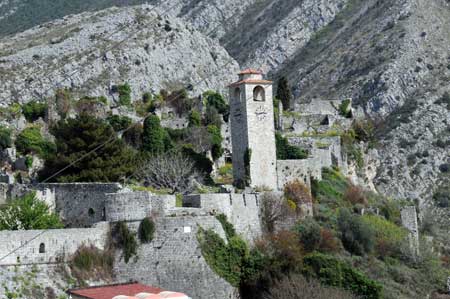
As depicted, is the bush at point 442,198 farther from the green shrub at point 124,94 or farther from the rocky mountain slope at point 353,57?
the green shrub at point 124,94

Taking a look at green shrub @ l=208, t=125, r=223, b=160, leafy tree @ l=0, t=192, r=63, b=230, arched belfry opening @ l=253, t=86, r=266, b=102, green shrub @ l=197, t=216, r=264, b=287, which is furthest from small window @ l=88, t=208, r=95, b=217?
green shrub @ l=208, t=125, r=223, b=160

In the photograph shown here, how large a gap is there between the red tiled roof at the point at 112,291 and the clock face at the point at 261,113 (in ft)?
55.0

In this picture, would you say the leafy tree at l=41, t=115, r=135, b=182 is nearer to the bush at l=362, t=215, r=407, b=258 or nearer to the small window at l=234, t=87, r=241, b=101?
the small window at l=234, t=87, r=241, b=101

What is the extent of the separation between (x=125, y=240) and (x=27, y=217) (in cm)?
445

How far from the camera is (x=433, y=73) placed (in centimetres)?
10631

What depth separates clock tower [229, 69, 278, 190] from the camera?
55.4 m

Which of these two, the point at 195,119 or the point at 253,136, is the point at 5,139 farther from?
the point at 253,136

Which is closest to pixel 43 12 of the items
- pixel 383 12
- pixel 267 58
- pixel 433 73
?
pixel 267 58

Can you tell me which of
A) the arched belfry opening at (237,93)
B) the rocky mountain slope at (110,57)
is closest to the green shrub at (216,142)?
the arched belfry opening at (237,93)

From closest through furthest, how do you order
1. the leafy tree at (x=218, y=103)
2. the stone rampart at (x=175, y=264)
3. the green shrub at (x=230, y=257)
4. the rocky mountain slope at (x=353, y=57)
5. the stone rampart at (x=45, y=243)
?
the stone rampart at (x=45, y=243)
the stone rampart at (x=175, y=264)
the green shrub at (x=230, y=257)
the leafy tree at (x=218, y=103)
the rocky mountain slope at (x=353, y=57)

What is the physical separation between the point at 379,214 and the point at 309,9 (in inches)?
3109

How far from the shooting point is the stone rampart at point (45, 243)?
130 ft

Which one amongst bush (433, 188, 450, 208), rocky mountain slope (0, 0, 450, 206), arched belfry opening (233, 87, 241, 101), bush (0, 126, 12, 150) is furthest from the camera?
rocky mountain slope (0, 0, 450, 206)

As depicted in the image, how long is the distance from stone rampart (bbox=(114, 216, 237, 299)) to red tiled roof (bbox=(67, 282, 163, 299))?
1.15m
